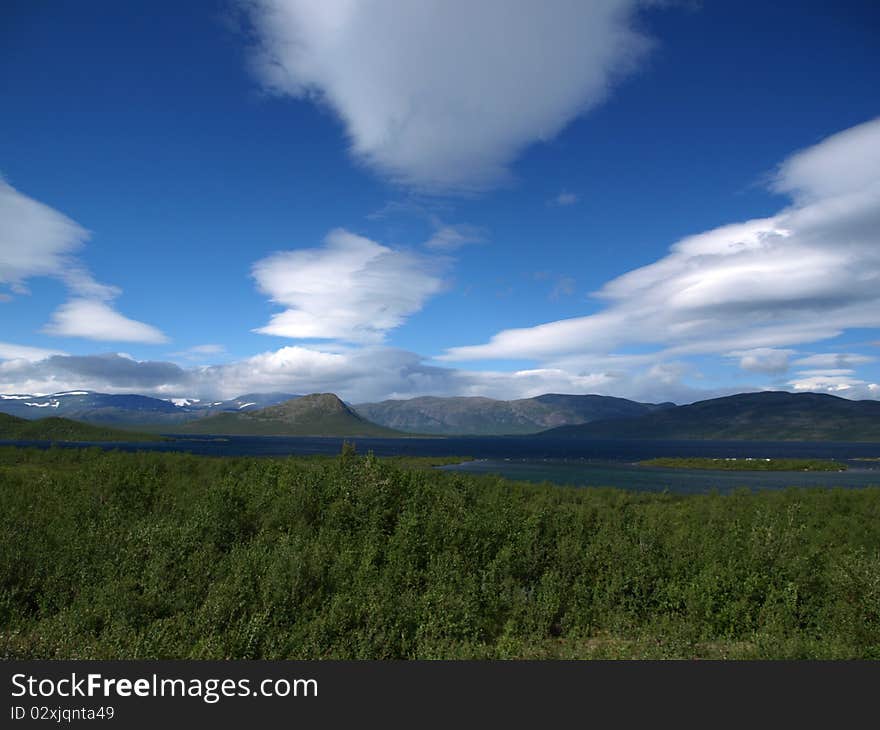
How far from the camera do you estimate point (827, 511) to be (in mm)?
38000

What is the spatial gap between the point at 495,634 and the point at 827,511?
3785cm

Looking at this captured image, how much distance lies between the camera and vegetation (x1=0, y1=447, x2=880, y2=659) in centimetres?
1152

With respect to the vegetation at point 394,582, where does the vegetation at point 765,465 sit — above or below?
below

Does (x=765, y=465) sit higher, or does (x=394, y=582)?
(x=394, y=582)

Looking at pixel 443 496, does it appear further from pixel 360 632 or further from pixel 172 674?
pixel 172 674

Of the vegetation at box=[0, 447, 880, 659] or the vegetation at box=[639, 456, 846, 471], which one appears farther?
the vegetation at box=[639, 456, 846, 471]

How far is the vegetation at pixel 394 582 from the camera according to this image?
37.8 ft

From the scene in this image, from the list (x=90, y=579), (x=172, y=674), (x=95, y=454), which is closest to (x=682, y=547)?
(x=172, y=674)

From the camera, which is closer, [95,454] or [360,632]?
[360,632]

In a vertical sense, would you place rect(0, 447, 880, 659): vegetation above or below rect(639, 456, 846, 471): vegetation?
above

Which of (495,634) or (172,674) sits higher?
(172,674)

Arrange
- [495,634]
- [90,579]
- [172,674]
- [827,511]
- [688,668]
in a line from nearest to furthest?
[172,674]
[688,668]
[495,634]
[90,579]
[827,511]

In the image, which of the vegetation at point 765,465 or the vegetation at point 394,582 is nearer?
the vegetation at point 394,582

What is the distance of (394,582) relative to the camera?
14.8m
